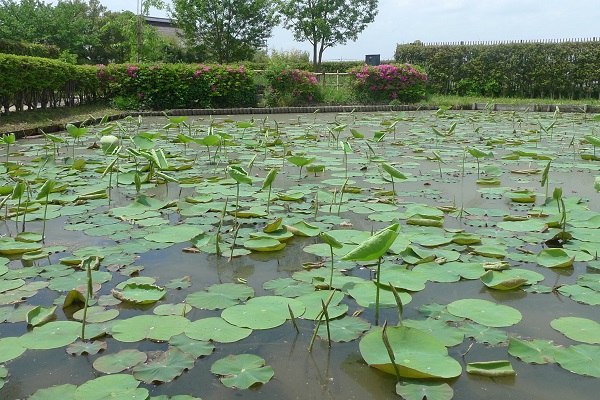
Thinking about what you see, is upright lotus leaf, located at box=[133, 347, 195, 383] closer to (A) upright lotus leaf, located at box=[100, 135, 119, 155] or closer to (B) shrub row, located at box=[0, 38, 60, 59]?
(A) upright lotus leaf, located at box=[100, 135, 119, 155]

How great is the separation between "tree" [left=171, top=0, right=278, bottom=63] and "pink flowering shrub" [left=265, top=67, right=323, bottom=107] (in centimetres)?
1089

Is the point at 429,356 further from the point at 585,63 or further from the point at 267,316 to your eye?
the point at 585,63

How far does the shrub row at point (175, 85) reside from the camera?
11.4 m

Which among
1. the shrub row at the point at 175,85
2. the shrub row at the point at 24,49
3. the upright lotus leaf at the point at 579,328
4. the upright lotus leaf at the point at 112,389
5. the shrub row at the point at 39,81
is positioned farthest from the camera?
the shrub row at the point at 24,49

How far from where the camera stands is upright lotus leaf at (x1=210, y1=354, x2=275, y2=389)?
1342 millimetres

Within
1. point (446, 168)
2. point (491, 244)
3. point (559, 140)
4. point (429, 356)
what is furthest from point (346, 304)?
point (559, 140)

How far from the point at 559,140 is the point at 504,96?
10194mm

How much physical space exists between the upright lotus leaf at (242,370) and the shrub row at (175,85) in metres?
10.6

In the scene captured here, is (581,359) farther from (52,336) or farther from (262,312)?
(52,336)

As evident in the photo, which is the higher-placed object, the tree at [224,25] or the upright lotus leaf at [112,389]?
the tree at [224,25]

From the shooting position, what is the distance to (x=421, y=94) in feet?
45.6

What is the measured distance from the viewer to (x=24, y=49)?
1421cm

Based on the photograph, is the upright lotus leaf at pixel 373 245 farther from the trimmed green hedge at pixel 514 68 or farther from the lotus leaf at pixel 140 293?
the trimmed green hedge at pixel 514 68

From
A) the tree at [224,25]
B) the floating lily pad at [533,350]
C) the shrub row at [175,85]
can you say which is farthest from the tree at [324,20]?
the floating lily pad at [533,350]
